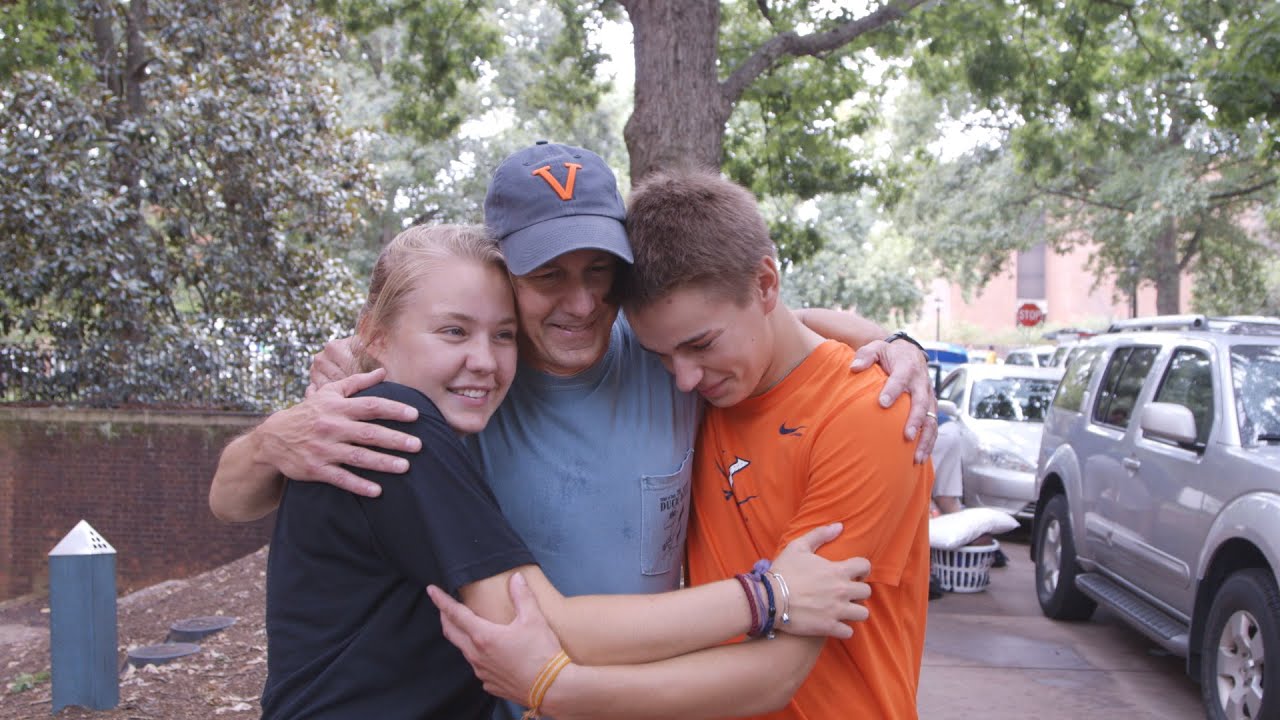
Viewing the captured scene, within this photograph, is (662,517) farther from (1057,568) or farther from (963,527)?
(963,527)

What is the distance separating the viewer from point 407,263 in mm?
2145

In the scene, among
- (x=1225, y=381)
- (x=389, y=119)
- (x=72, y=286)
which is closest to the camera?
(x=1225, y=381)

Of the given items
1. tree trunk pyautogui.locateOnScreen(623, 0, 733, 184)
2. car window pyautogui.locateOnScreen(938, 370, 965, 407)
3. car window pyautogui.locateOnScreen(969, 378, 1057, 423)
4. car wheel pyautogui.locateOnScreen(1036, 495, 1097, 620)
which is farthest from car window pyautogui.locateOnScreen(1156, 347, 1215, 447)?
car window pyautogui.locateOnScreen(938, 370, 965, 407)

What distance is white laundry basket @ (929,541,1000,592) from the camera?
9.12m

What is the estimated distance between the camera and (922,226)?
2930cm

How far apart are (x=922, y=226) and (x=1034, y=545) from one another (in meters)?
21.7

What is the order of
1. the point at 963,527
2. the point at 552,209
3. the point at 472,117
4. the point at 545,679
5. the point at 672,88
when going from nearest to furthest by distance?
the point at 545,679 < the point at 552,209 < the point at 672,88 < the point at 963,527 < the point at 472,117

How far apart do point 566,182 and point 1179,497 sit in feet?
16.4

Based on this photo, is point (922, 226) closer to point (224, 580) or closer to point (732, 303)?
point (224, 580)

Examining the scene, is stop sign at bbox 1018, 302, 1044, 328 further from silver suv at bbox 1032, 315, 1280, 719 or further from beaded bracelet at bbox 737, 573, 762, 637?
beaded bracelet at bbox 737, 573, 762, 637

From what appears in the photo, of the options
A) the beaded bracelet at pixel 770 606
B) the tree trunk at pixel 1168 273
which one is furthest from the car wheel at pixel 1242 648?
the tree trunk at pixel 1168 273

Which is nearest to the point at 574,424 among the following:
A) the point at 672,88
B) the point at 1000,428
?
the point at 672,88

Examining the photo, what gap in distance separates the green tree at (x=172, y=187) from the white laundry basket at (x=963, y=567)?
305 inches

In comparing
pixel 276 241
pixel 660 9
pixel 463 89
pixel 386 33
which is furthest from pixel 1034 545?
pixel 386 33
